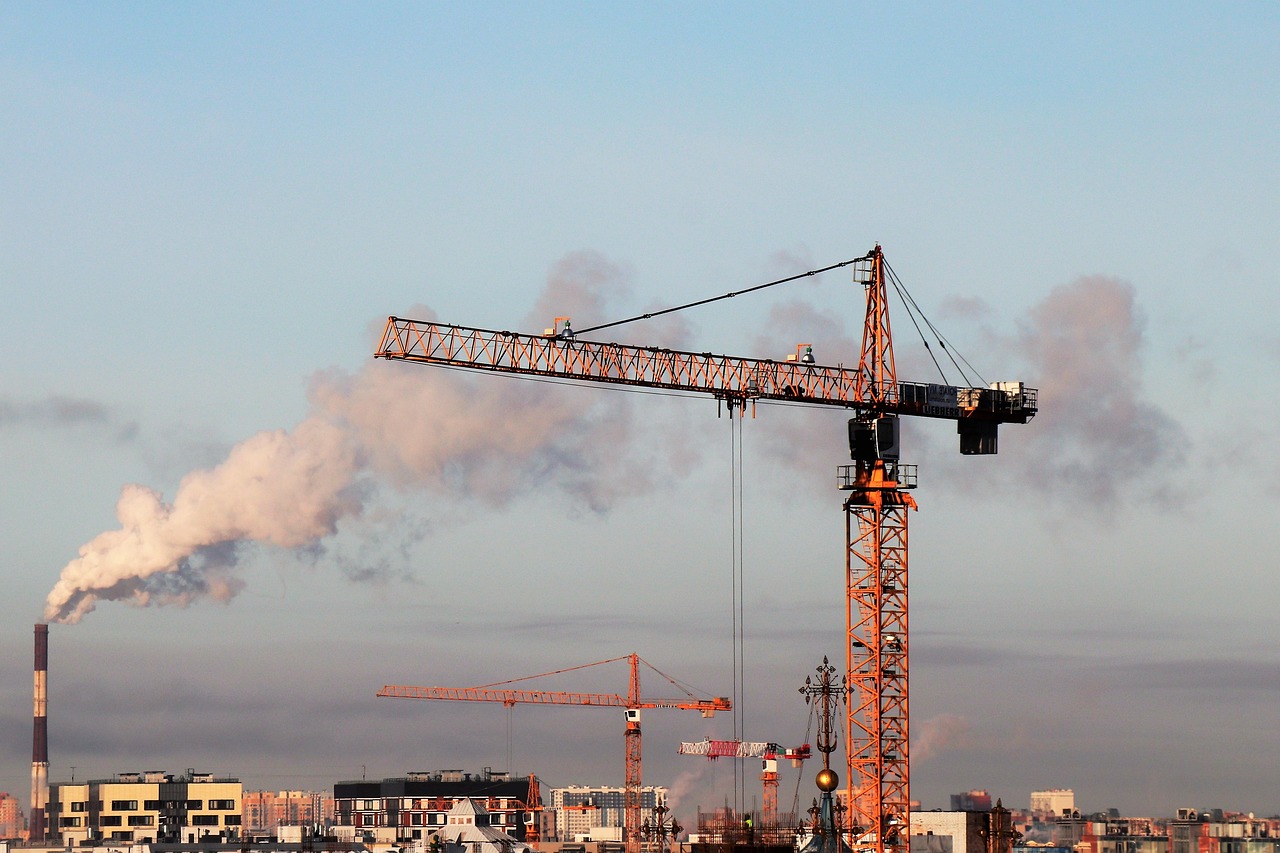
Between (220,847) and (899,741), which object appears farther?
(220,847)

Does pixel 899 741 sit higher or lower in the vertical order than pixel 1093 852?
higher

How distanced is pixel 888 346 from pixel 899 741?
24625 mm

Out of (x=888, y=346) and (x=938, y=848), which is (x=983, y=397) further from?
(x=938, y=848)

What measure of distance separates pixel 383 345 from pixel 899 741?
129 ft

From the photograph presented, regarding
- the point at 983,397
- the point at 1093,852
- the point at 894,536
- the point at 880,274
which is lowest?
the point at 1093,852

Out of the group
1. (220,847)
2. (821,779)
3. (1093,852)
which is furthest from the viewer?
(1093,852)

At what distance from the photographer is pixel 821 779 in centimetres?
7569

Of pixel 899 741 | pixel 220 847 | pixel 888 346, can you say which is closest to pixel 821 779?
pixel 899 741

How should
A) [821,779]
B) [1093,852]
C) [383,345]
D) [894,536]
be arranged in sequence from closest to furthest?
[821,779]
[383,345]
[894,536]
[1093,852]

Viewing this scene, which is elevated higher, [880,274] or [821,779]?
[880,274]

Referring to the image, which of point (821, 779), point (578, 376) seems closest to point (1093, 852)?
point (578, 376)

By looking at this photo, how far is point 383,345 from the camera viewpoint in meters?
108

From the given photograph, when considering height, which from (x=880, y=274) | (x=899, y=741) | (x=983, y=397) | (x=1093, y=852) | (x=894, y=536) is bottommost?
(x=1093, y=852)

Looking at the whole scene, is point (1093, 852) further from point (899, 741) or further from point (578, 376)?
point (578, 376)
